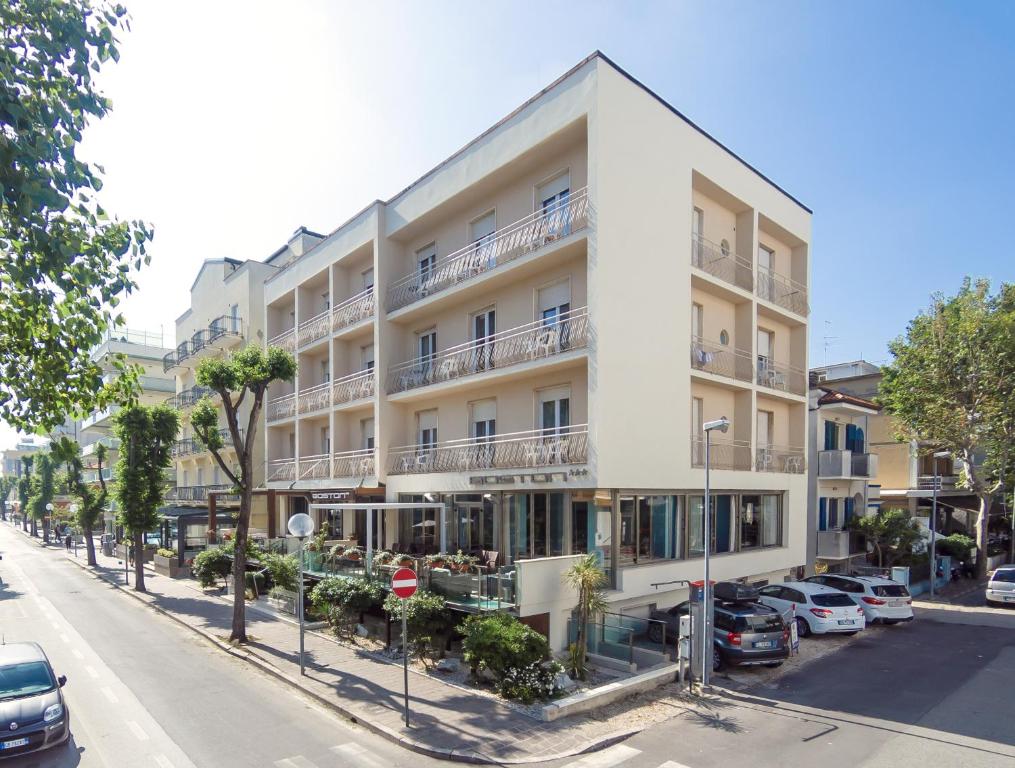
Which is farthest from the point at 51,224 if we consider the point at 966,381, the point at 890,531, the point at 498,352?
the point at 966,381

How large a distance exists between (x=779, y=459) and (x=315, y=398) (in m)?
18.1

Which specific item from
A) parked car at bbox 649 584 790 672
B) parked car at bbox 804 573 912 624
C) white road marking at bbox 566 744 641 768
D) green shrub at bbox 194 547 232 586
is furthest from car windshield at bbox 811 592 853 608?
green shrub at bbox 194 547 232 586

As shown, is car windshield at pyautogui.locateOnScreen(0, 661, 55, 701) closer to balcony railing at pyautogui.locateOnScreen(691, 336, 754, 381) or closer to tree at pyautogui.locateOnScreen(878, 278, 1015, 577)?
balcony railing at pyautogui.locateOnScreen(691, 336, 754, 381)

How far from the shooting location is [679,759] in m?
9.59

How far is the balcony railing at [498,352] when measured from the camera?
16172 millimetres

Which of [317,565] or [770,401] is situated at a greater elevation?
[770,401]

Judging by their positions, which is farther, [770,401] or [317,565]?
[770,401]

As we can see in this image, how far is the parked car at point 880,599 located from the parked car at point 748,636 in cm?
575

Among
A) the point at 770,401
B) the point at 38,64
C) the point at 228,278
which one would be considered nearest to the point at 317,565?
the point at 38,64

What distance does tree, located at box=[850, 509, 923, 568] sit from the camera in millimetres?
25828

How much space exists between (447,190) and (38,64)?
44.9 feet

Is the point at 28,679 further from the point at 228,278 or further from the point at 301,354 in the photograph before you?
the point at 228,278

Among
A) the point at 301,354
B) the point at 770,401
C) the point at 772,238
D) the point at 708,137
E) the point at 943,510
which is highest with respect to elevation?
the point at 708,137

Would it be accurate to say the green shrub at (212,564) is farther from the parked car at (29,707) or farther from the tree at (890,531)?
the tree at (890,531)
